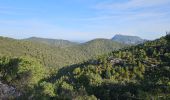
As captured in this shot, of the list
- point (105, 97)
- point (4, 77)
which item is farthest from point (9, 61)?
point (105, 97)

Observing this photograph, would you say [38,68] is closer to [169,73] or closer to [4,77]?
[4,77]

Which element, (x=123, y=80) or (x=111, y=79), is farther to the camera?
(x=111, y=79)

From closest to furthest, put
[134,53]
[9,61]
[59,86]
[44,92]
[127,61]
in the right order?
[44,92] < [59,86] < [127,61] < [134,53] < [9,61]

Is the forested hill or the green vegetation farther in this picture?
the green vegetation

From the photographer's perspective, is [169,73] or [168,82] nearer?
[168,82]

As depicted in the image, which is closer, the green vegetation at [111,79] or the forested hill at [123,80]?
the forested hill at [123,80]

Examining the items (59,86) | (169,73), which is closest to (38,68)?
(59,86)

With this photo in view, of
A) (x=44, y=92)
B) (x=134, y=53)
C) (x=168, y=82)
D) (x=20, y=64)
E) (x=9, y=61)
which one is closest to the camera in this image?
(x=168, y=82)

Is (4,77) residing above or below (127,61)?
below
